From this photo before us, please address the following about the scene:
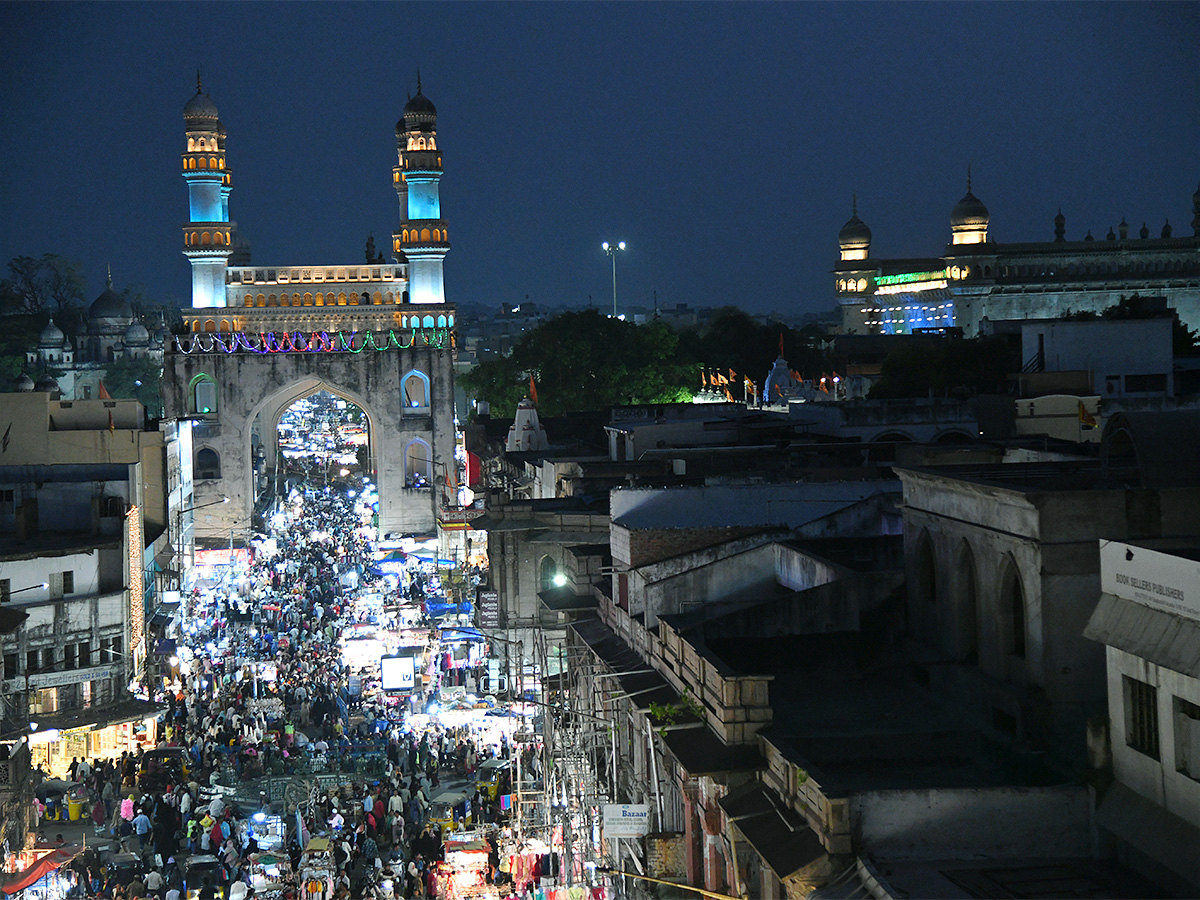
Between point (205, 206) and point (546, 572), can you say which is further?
point (205, 206)

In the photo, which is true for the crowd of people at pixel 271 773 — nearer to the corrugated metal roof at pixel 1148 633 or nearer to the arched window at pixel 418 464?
the corrugated metal roof at pixel 1148 633

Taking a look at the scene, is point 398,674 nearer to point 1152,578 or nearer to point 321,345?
point 1152,578

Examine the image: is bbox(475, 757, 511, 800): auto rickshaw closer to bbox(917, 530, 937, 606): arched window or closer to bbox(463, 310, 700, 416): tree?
bbox(917, 530, 937, 606): arched window

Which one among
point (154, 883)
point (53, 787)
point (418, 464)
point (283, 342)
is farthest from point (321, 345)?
point (154, 883)

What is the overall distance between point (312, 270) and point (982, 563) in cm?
5298

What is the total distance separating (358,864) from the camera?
20266 millimetres

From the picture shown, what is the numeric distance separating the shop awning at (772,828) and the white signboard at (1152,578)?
303cm

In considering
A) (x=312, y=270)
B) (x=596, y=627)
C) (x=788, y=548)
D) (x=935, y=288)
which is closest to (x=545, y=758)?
(x=596, y=627)

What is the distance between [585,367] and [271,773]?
4369 cm

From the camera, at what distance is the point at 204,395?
209 ft

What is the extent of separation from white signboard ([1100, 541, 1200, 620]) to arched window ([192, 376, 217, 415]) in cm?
5464

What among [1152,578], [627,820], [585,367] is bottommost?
[627,820]

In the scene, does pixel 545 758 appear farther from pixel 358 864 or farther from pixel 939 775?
pixel 939 775

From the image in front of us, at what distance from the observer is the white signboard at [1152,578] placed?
10.6 meters
